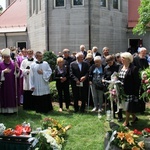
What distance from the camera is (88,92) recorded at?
34.7 ft

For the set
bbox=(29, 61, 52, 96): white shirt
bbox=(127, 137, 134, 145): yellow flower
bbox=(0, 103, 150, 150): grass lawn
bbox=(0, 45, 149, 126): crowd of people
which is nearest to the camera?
bbox=(127, 137, 134, 145): yellow flower

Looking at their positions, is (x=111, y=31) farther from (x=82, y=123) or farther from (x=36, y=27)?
(x=82, y=123)

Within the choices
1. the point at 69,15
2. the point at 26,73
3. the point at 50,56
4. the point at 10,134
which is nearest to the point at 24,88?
the point at 26,73

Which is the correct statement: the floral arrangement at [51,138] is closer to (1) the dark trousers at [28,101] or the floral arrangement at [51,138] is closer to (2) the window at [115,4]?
(1) the dark trousers at [28,101]

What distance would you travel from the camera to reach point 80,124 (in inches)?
342

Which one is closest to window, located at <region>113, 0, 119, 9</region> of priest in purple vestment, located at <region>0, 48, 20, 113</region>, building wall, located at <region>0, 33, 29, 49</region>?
building wall, located at <region>0, 33, 29, 49</region>

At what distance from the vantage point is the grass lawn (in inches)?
275

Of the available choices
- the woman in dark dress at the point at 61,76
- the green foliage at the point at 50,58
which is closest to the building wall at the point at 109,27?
the green foliage at the point at 50,58

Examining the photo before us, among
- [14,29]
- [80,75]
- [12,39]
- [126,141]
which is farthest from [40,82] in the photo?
[14,29]

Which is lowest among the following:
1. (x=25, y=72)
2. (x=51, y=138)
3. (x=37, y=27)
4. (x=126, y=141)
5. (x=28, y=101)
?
(x=28, y=101)

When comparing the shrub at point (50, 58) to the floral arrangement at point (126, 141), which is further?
the shrub at point (50, 58)

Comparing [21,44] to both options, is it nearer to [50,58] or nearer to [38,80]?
[50,58]

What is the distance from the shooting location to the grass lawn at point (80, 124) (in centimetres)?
700

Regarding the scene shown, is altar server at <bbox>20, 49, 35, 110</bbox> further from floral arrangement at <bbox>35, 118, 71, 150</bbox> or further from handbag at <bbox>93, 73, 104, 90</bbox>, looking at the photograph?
floral arrangement at <bbox>35, 118, 71, 150</bbox>
